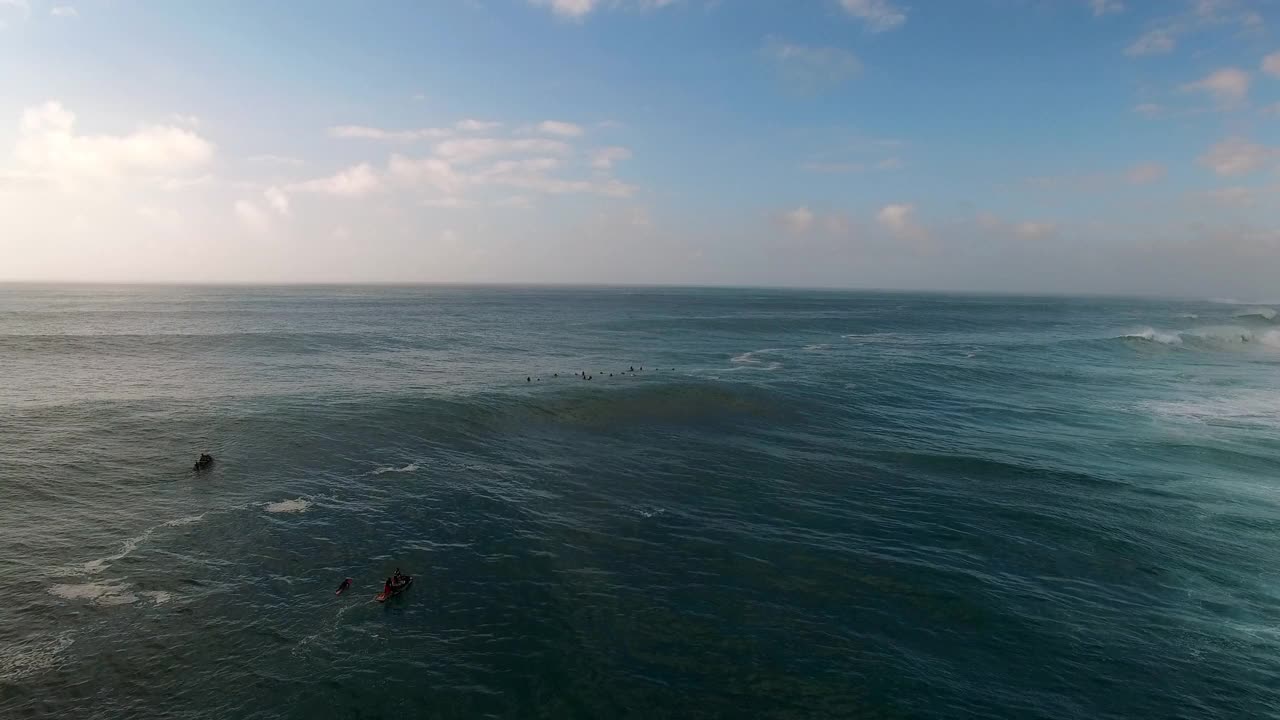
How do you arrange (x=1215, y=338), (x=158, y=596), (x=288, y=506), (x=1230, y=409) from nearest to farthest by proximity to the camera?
1. (x=158, y=596)
2. (x=288, y=506)
3. (x=1230, y=409)
4. (x=1215, y=338)

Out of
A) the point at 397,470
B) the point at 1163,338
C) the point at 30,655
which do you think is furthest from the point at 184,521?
the point at 1163,338

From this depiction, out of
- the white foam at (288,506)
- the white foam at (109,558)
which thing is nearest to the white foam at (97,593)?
the white foam at (109,558)

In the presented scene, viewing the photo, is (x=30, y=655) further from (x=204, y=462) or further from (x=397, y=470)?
(x=397, y=470)

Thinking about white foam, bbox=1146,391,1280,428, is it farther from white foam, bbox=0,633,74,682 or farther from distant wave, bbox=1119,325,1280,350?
white foam, bbox=0,633,74,682

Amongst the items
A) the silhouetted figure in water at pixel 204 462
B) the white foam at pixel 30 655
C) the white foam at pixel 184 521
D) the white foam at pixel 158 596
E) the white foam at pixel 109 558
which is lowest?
the white foam at pixel 30 655

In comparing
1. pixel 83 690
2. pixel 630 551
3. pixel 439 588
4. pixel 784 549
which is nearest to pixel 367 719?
pixel 439 588

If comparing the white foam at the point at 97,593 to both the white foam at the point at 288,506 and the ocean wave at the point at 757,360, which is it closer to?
the white foam at the point at 288,506

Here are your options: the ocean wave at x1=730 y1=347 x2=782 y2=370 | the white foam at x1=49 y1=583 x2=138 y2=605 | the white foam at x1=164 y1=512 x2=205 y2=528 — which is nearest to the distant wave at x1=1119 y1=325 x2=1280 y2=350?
the ocean wave at x1=730 y1=347 x2=782 y2=370
